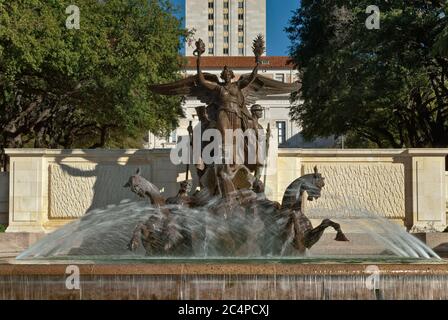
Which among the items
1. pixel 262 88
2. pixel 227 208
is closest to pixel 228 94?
pixel 262 88

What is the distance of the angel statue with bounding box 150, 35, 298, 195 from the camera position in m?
17.0

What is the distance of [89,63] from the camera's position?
29.5 meters

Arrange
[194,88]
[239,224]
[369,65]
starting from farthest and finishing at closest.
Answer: [369,65], [194,88], [239,224]

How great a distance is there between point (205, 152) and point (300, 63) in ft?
75.7

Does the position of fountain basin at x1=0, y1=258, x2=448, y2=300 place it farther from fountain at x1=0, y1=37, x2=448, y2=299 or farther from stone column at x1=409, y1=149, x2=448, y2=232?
stone column at x1=409, y1=149, x2=448, y2=232

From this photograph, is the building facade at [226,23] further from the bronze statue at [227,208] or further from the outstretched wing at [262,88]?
the bronze statue at [227,208]

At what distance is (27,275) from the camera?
940cm

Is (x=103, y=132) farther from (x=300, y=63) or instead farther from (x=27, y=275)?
(x=27, y=275)

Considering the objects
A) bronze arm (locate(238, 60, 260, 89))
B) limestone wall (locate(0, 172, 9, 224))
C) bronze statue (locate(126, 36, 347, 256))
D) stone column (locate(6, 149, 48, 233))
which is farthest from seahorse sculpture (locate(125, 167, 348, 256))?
limestone wall (locate(0, 172, 9, 224))

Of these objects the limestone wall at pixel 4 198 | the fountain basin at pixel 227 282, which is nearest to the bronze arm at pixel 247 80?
the fountain basin at pixel 227 282

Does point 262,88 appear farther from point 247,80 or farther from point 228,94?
point 228,94

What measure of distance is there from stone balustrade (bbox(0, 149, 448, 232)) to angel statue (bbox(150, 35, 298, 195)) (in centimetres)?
432

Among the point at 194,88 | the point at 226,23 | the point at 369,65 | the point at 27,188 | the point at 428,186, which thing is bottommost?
the point at 27,188

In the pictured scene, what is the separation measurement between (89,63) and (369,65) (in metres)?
11.6
